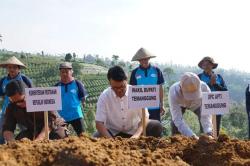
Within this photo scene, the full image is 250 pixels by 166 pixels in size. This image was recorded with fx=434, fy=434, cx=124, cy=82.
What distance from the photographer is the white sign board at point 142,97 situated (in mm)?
3957

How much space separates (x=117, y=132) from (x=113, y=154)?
1.90 metres

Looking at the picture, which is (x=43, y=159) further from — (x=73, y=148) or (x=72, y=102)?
(x=72, y=102)

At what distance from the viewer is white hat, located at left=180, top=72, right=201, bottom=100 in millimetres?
4340

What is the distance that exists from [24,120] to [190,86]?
169 centimetres

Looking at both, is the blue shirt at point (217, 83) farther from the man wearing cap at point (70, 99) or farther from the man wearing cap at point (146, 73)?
the man wearing cap at point (70, 99)

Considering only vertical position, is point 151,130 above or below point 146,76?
below

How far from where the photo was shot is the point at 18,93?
13.5 ft

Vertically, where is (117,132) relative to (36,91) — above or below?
below

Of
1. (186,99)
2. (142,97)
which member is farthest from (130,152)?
(186,99)

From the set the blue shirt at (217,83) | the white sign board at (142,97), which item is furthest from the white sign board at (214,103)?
the blue shirt at (217,83)

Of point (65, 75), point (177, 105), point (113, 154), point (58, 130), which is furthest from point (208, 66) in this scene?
point (113, 154)

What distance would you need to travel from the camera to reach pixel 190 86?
14.5 ft

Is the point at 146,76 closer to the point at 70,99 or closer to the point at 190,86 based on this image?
the point at 70,99

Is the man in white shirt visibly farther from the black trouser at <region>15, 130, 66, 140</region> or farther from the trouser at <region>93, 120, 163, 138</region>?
the black trouser at <region>15, 130, 66, 140</region>
